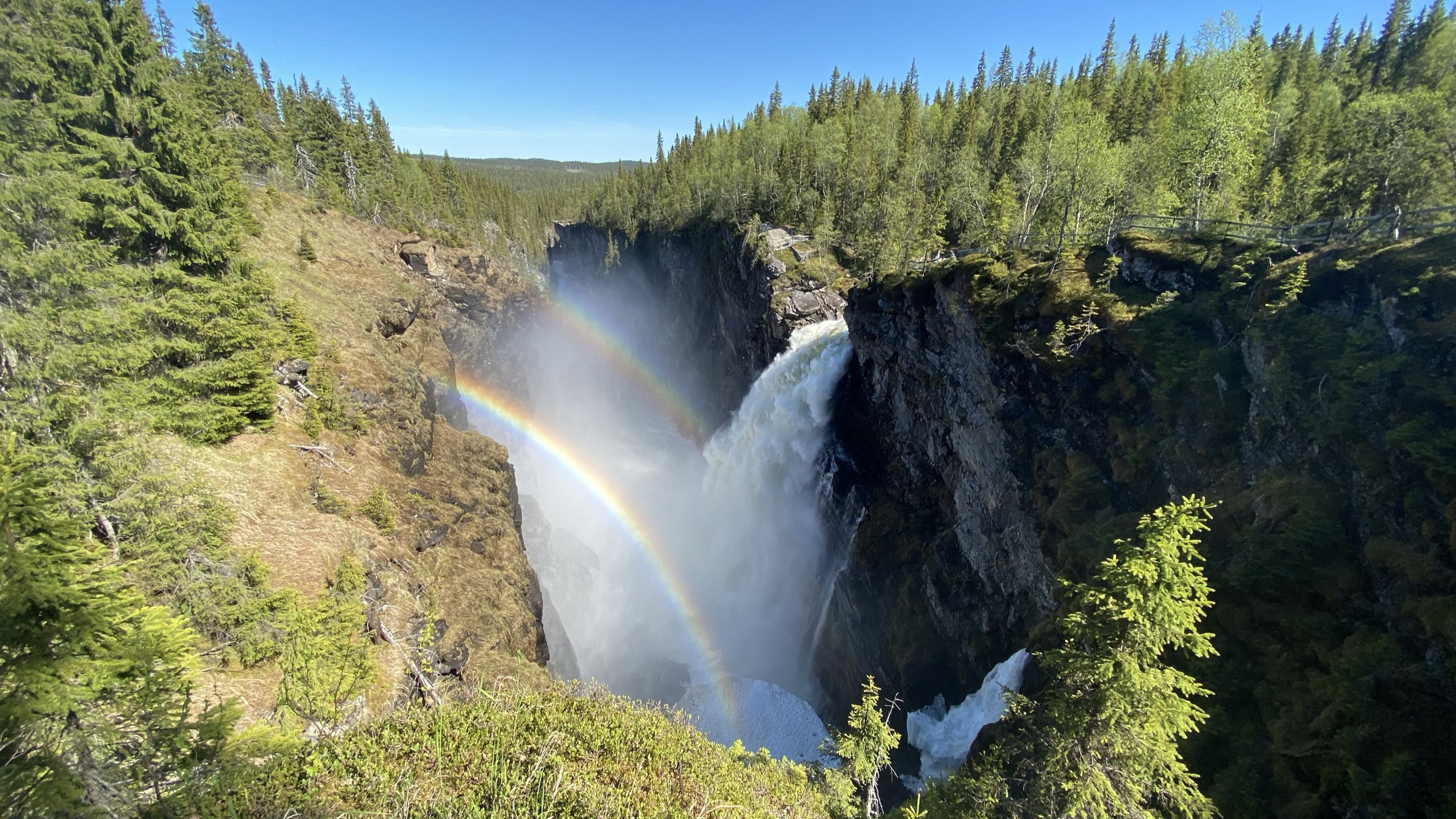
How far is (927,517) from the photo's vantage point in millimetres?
29516

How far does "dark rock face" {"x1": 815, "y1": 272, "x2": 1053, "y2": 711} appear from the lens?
881 inches

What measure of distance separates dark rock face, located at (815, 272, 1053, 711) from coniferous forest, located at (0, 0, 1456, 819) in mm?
3058

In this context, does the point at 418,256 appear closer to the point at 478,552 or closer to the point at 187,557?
the point at 478,552

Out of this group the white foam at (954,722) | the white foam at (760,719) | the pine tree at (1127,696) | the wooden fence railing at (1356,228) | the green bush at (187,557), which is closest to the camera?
the pine tree at (1127,696)

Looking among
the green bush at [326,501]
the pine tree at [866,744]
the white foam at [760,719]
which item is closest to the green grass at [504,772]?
the pine tree at [866,744]

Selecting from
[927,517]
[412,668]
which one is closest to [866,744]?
[412,668]

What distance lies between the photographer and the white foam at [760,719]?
30625 millimetres

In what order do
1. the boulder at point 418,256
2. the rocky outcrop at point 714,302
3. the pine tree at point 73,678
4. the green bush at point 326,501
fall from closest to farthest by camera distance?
the pine tree at point 73,678 < the green bush at point 326,501 < the rocky outcrop at point 714,302 < the boulder at point 418,256

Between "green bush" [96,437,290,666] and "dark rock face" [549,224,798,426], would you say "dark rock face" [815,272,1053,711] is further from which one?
"green bush" [96,437,290,666]

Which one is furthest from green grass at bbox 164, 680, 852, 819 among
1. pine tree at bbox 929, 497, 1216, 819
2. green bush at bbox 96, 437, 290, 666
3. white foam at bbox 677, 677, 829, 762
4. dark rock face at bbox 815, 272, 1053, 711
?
white foam at bbox 677, 677, 829, 762

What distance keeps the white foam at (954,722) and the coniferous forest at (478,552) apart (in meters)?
3.30

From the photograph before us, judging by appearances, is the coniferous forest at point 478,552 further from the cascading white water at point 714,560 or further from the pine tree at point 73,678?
the cascading white water at point 714,560

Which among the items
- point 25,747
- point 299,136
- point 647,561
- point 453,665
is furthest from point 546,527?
point 299,136

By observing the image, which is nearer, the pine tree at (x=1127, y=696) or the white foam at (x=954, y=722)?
the pine tree at (x=1127, y=696)
